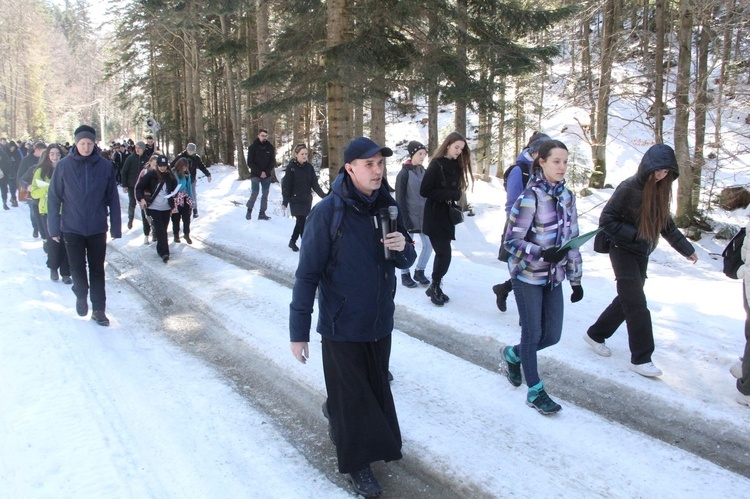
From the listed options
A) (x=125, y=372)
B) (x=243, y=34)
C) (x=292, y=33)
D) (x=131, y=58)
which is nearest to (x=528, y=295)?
(x=125, y=372)

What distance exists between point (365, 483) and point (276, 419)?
3.88ft

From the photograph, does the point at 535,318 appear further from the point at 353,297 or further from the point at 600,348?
the point at 353,297

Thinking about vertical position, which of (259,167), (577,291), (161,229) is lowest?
(577,291)

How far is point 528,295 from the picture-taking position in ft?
13.4

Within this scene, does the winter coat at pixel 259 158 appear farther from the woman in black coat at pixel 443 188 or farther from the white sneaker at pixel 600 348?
the white sneaker at pixel 600 348

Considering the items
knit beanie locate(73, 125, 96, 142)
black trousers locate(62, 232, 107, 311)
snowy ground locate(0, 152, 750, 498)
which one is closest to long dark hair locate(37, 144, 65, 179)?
snowy ground locate(0, 152, 750, 498)

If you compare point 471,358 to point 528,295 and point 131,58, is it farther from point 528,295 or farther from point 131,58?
point 131,58

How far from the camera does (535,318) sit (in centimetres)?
411

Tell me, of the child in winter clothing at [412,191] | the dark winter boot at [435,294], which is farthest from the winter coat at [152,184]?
the dark winter boot at [435,294]

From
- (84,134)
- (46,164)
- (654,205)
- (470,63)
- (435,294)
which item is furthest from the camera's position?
(470,63)

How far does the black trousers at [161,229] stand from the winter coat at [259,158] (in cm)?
392

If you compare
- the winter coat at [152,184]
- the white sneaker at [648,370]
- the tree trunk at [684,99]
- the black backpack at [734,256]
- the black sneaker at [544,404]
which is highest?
the tree trunk at [684,99]

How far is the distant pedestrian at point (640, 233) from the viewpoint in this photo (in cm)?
443

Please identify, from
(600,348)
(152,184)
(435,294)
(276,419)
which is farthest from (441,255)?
(152,184)
